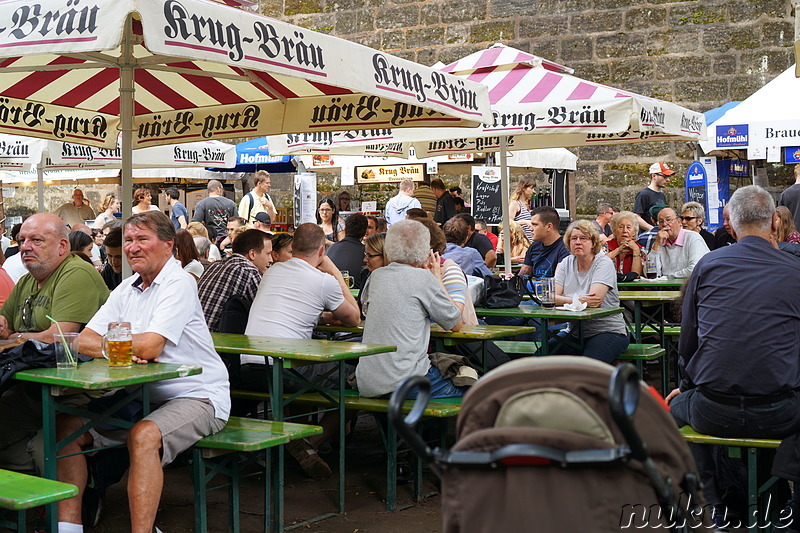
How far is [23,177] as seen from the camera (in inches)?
615

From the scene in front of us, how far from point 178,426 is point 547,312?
3.03 metres

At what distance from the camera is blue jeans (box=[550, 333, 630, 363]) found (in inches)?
264

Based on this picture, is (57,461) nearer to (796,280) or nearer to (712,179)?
(796,280)

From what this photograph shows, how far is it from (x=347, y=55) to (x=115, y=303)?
1.63 meters

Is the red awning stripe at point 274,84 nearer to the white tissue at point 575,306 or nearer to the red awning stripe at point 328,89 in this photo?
the red awning stripe at point 328,89

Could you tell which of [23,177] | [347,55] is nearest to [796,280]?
[347,55]

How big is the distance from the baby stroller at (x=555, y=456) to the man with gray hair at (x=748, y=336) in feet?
6.38

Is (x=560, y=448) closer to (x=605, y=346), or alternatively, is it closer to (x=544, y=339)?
(x=544, y=339)

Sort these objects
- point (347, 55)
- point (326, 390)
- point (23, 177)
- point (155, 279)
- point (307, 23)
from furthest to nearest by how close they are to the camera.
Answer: point (307, 23)
point (23, 177)
point (326, 390)
point (347, 55)
point (155, 279)

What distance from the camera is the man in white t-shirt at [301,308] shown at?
18.4ft

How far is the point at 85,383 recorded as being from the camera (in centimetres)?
365

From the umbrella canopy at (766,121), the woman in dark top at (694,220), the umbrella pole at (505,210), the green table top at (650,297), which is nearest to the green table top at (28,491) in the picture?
the green table top at (650,297)

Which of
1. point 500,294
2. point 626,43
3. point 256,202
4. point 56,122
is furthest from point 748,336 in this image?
point 626,43

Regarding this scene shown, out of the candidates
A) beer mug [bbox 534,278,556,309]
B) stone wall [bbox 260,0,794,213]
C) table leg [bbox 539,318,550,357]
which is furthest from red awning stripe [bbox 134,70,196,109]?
stone wall [bbox 260,0,794,213]
